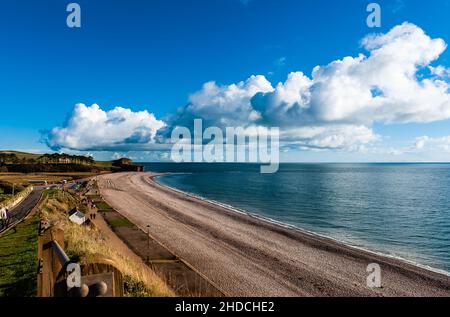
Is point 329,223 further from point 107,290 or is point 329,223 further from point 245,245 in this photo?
point 107,290

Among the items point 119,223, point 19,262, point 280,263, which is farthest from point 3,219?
point 280,263

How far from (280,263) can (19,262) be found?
723 inches

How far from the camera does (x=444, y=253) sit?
98.8ft

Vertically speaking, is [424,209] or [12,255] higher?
[12,255]

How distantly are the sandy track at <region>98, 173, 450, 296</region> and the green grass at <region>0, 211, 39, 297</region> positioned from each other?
1018 cm

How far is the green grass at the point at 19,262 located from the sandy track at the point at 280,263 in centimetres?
1018

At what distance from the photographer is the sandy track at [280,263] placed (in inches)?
803

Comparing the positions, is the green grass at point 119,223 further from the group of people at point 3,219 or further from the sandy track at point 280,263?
the group of people at point 3,219

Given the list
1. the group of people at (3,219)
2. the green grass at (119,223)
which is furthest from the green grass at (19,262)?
the green grass at (119,223)

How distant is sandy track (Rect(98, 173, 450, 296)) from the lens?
803 inches

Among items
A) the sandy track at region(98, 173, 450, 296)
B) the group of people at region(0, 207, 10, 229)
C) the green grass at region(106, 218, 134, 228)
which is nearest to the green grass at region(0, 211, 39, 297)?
the group of people at region(0, 207, 10, 229)
